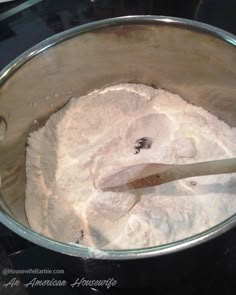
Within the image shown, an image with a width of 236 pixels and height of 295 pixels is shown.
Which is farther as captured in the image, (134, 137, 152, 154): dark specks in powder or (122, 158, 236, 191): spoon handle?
(134, 137, 152, 154): dark specks in powder

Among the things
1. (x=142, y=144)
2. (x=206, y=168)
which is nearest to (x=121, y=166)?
(x=142, y=144)

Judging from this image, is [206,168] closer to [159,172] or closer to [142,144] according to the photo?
[159,172]

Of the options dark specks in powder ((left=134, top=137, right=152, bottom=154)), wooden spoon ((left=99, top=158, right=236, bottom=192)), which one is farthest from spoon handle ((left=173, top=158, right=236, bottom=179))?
dark specks in powder ((left=134, top=137, right=152, bottom=154))

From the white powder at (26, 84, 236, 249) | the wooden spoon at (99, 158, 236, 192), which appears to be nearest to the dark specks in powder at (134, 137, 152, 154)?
the white powder at (26, 84, 236, 249)

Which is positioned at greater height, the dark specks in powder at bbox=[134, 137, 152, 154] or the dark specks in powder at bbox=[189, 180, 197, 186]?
the dark specks in powder at bbox=[134, 137, 152, 154]

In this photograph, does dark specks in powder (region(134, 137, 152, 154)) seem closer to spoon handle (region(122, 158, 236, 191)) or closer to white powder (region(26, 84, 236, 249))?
white powder (region(26, 84, 236, 249))

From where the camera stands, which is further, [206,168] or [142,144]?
[142,144]

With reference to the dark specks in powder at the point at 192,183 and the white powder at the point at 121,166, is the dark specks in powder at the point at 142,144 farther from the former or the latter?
the dark specks in powder at the point at 192,183
